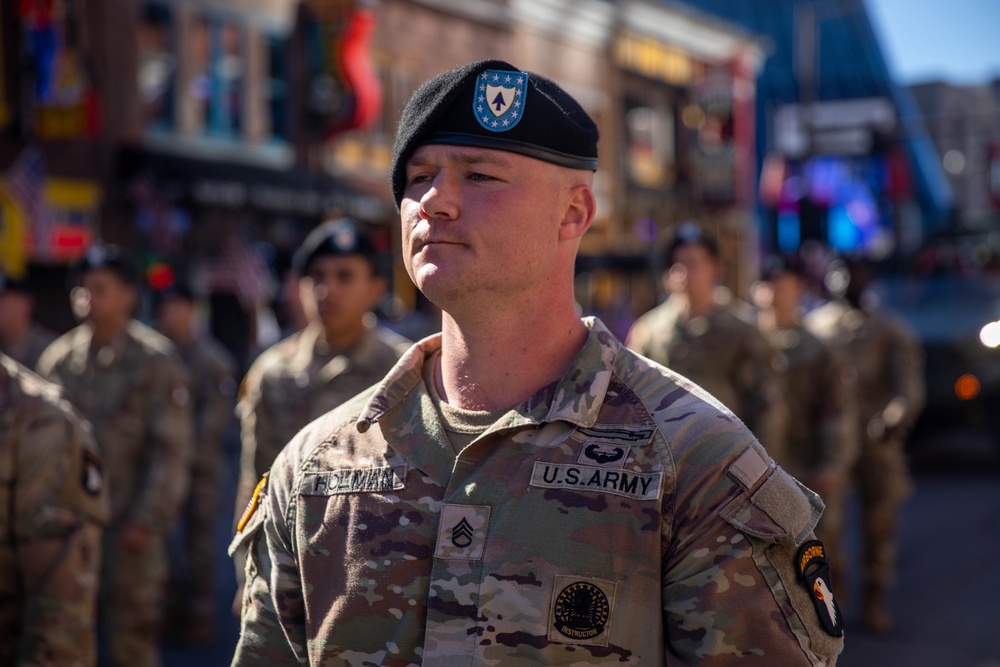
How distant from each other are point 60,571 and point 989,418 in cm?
1211

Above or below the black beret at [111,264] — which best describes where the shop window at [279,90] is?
above

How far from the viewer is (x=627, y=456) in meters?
2.08

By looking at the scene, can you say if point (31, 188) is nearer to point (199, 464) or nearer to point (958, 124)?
point (199, 464)

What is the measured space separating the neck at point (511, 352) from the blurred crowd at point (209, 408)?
66.5 inches

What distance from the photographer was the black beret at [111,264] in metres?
6.61

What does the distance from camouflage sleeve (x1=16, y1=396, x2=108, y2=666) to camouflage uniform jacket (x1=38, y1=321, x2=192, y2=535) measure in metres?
2.78

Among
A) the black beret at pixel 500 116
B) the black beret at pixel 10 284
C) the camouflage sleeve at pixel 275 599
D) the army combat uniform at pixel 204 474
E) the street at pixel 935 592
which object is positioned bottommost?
the street at pixel 935 592

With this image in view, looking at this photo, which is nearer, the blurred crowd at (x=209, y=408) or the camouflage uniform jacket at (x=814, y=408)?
the blurred crowd at (x=209, y=408)

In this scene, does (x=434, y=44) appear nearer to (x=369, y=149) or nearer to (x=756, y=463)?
(x=369, y=149)

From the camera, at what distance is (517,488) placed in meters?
2.10

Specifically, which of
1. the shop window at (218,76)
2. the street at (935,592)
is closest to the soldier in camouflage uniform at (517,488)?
the street at (935,592)

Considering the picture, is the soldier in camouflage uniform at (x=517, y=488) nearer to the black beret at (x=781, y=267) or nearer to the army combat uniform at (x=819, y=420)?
the army combat uniform at (x=819, y=420)

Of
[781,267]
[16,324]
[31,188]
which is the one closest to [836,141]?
[31,188]

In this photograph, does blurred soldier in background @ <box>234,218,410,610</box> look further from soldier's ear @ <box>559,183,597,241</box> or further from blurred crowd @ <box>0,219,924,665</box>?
soldier's ear @ <box>559,183,597,241</box>
